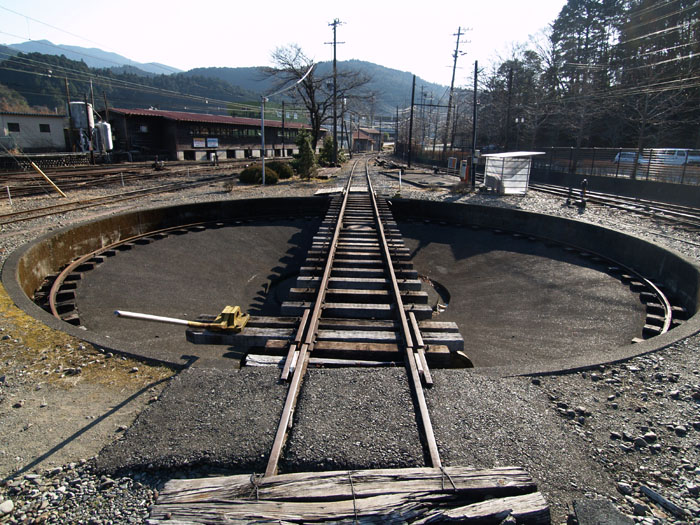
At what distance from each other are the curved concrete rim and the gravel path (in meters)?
0.25

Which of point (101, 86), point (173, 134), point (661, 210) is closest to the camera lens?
point (661, 210)

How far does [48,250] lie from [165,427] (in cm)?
→ 688

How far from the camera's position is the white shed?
1936cm

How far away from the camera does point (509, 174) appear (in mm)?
19797

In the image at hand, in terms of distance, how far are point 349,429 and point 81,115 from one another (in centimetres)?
3486

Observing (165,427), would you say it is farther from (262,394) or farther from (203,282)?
(203,282)

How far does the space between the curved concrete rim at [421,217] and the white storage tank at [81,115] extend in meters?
22.9

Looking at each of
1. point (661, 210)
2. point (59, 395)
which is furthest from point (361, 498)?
point (661, 210)

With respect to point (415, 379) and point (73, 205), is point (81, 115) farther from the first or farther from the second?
point (415, 379)

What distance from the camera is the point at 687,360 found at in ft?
15.3

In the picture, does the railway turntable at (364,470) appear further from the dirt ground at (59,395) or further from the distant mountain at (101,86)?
the distant mountain at (101,86)

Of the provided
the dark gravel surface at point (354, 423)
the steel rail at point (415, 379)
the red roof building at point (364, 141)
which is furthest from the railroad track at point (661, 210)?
the red roof building at point (364, 141)

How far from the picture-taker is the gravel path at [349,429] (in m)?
2.79

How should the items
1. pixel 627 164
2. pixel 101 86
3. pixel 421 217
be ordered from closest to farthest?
pixel 421 217 < pixel 627 164 < pixel 101 86
